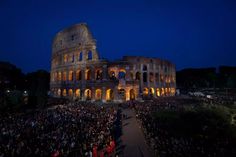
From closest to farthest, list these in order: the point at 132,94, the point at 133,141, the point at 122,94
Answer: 1. the point at 133,141
2. the point at 122,94
3. the point at 132,94

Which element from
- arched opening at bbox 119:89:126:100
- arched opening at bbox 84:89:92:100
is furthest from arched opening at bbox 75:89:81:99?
arched opening at bbox 119:89:126:100

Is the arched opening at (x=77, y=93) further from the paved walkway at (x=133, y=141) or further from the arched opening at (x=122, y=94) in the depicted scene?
the paved walkway at (x=133, y=141)

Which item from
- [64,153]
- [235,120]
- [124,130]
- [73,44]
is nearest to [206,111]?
[235,120]

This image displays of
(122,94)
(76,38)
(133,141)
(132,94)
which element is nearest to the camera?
(133,141)

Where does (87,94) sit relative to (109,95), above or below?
above

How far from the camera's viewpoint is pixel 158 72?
1989 inches

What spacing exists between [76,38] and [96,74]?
1038cm

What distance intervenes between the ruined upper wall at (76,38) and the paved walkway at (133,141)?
28.5m

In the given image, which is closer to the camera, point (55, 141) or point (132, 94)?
point (55, 141)

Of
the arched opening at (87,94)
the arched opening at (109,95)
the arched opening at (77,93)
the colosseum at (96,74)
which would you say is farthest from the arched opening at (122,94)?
the arched opening at (77,93)

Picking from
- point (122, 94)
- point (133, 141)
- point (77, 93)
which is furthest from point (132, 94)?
point (133, 141)

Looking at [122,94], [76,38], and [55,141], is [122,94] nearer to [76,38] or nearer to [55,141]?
[76,38]

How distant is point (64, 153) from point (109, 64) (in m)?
31.9

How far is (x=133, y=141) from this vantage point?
15711 millimetres
